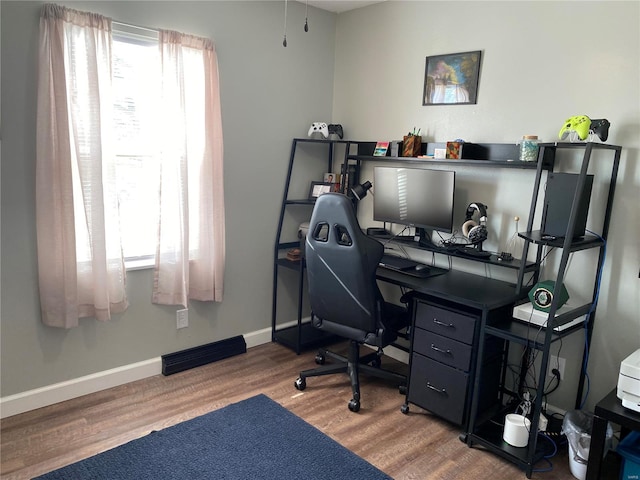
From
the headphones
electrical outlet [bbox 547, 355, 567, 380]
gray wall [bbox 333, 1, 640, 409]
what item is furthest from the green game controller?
electrical outlet [bbox 547, 355, 567, 380]

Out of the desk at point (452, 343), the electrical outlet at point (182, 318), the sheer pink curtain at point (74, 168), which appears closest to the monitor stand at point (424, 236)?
the desk at point (452, 343)

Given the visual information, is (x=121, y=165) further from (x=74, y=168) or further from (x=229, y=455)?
(x=229, y=455)

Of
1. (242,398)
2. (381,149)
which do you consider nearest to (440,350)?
(242,398)

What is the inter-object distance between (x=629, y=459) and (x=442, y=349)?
922mm

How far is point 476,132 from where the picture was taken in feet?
9.78

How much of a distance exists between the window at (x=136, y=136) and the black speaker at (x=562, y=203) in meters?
2.19

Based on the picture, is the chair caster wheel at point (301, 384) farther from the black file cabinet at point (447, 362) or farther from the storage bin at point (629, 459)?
the storage bin at point (629, 459)

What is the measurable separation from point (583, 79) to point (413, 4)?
4.24 ft

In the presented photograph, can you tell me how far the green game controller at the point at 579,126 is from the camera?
2.33 m

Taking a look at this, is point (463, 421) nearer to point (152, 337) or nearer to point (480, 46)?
point (152, 337)

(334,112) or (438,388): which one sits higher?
(334,112)

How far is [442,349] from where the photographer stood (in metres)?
2.60

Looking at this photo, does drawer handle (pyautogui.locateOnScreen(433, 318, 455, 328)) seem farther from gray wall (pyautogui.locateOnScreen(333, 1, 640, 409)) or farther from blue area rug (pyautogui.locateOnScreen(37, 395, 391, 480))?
blue area rug (pyautogui.locateOnScreen(37, 395, 391, 480))

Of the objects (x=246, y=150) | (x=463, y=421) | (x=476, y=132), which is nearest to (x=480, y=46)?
(x=476, y=132)
